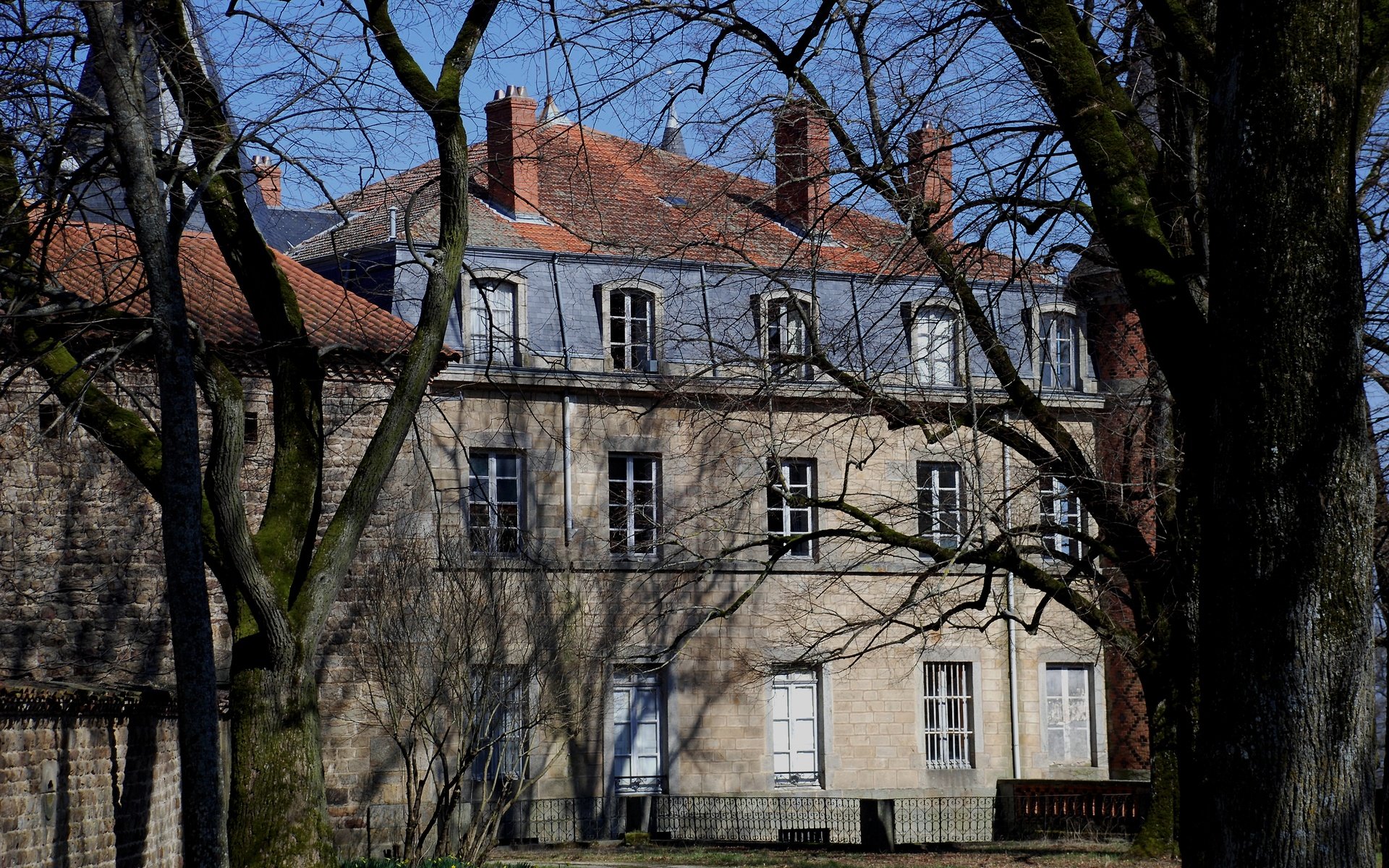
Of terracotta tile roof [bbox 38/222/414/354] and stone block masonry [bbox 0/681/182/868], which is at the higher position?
terracotta tile roof [bbox 38/222/414/354]

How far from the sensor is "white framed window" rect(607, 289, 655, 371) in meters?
24.3

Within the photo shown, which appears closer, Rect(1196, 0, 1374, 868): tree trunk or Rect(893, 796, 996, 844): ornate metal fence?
Rect(1196, 0, 1374, 868): tree trunk

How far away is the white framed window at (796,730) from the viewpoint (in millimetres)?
24359

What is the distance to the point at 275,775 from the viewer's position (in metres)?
8.50

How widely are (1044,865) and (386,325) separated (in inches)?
410

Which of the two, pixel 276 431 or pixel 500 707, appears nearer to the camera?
pixel 276 431

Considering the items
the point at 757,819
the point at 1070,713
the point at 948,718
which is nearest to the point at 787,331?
the point at 757,819

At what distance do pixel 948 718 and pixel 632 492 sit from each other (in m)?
6.58

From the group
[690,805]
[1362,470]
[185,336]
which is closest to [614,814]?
[690,805]

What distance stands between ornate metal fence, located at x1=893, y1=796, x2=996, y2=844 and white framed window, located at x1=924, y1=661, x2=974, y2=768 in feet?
3.61

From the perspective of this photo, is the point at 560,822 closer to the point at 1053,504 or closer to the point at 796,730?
the point at 796,730

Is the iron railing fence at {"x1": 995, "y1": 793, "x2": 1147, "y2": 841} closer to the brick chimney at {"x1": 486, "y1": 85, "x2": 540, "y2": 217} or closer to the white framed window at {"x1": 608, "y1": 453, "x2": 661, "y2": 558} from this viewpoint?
the white framed window at {"x1": 608, "y1": 453, "x2": 661, "y2": 558}

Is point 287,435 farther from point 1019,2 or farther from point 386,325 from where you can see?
point 386,325

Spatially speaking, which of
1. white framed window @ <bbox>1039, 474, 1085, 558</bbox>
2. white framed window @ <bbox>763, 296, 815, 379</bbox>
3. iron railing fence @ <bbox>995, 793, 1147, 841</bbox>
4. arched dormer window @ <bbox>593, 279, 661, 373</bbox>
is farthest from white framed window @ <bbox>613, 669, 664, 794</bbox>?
white framed window @ <bbox>763, 296, 815, 379</bbox>
